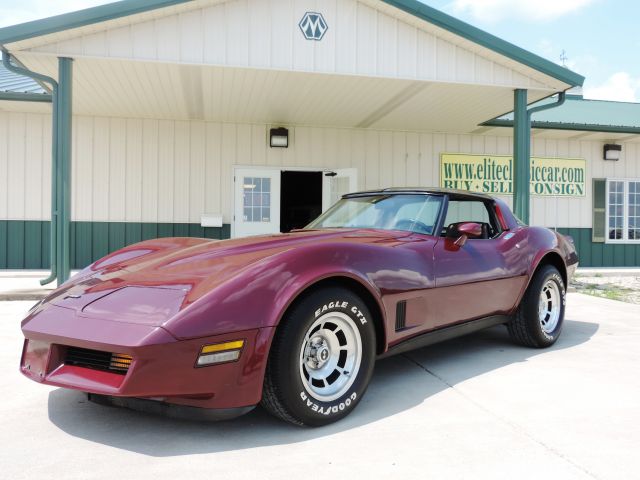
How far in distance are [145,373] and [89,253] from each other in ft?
28.4

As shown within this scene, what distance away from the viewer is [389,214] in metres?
3.66

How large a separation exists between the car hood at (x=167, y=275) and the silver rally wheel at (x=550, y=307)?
177 centimetres

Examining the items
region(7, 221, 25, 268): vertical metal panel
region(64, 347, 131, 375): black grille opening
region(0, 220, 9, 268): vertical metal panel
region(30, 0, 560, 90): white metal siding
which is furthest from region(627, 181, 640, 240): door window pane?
region(0, 220, 9, 268): vertical metal panel

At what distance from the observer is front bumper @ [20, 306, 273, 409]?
213 centimetres

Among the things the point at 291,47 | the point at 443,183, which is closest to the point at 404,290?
the point at 291,47

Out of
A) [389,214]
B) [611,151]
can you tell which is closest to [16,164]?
[389,214]

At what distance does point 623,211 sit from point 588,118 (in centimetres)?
231

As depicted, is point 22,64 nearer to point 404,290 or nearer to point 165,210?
point 165,210

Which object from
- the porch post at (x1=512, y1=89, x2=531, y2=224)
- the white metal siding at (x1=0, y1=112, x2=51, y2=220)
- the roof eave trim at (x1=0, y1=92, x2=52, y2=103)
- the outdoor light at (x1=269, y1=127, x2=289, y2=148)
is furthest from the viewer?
the outdoor light at (x1=269, y1=127, x2=289, y2=148)

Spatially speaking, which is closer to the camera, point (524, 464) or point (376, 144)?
point (524, 464)

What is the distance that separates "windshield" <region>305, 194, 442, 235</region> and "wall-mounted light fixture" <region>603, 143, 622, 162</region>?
10079 mm

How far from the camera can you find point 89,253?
9953 mm

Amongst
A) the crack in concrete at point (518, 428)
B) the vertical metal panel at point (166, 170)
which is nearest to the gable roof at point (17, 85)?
the vertical metal panel at point (166, 170)

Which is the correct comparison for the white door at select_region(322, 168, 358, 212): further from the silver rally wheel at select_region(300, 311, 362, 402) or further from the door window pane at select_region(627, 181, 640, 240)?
the silver rally wheel at select_region(300, 311, 362, 402)
